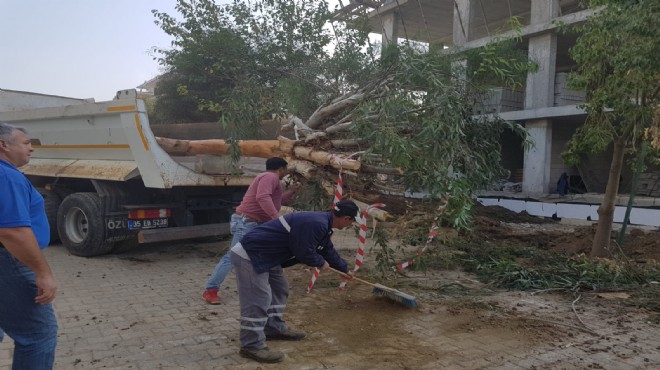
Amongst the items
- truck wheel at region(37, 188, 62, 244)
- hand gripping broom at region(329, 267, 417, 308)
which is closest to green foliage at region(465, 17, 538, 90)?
hand gripping broom at region(329, 267, 417, 308)

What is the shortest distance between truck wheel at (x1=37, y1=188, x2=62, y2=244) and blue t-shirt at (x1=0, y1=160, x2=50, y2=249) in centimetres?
586

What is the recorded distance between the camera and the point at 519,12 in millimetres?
20266

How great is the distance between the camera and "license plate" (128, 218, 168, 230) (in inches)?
277

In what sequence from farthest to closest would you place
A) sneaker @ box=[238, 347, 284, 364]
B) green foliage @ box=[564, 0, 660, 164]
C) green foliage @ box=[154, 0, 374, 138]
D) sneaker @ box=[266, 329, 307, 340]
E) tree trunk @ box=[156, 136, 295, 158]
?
1. green foliage @ box=[154, 0, 374, 138]
2. tree trunk @ box=[156, 136, 295, 158]
3. green foliage @ box=[564, 0, 660, 164]
4. sneaker @ box=[266, 329, 307, 340]
5. sneaker @ box=[238, 347, 284, 364]

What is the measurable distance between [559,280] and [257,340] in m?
3.87

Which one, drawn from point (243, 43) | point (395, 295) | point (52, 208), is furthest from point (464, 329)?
point (243, 43)

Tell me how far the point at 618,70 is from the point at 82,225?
7389 millimetres

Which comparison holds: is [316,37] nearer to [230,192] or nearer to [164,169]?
[230,192]

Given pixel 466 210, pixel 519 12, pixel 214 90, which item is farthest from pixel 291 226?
pixel 519 12

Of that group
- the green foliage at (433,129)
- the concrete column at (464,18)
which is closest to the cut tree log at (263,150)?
the green foliage at (433,129)

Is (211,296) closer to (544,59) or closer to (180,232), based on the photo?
(180,232)

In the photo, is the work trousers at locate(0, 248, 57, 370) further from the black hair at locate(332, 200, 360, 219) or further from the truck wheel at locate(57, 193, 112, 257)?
the truck wheel at locate(57, 193, 112, 257)

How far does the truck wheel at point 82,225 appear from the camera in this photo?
6965 mm

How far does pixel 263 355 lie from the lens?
3.68 m
